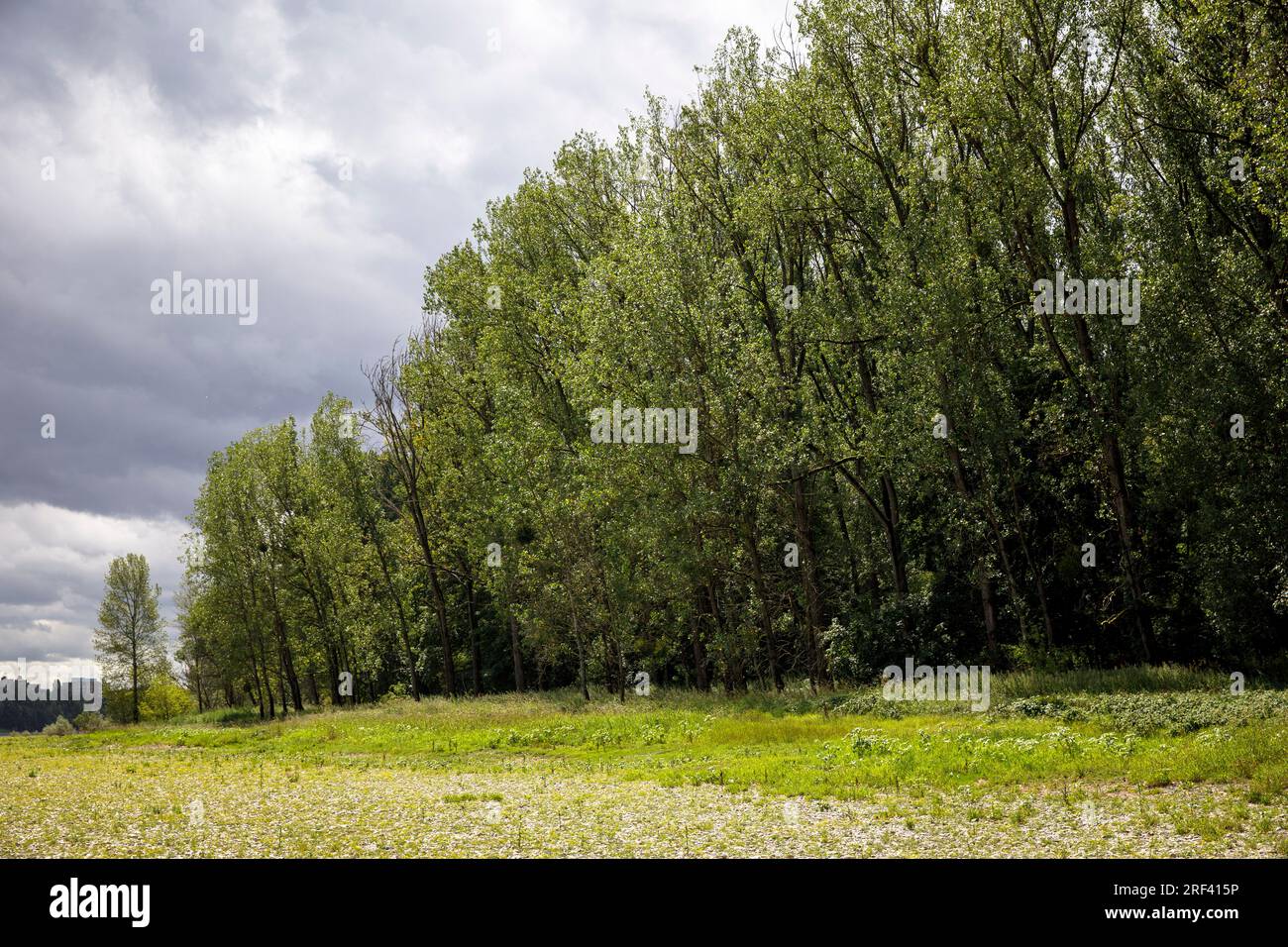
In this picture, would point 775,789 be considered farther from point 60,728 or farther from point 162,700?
point 162,700

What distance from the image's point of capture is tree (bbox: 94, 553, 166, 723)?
81750mm

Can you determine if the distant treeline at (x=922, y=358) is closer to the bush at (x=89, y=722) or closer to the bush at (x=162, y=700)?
the bush at (x=89, y=722)

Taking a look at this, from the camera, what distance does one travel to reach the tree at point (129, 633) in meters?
81.8

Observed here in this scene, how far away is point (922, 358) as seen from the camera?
30.8m

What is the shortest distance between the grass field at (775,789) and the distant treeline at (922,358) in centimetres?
664

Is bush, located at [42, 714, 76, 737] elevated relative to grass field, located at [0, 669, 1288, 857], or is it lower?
lower

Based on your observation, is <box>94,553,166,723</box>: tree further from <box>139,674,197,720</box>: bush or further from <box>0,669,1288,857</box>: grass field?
<box>0,669,1288,857</box>: grass field

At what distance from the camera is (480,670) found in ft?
200

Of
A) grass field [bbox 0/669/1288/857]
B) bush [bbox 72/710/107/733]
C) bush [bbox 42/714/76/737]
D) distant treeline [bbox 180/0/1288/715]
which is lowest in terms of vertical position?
bush [bbox 72/710/107/733]

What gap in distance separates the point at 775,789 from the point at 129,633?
85.0 meters

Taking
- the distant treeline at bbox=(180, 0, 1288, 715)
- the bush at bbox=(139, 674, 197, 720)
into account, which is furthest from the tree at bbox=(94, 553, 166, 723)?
the distant treeline at bbox=(180, 0, 1288, 715)

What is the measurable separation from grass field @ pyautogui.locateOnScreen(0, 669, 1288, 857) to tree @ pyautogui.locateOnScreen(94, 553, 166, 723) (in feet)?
196
